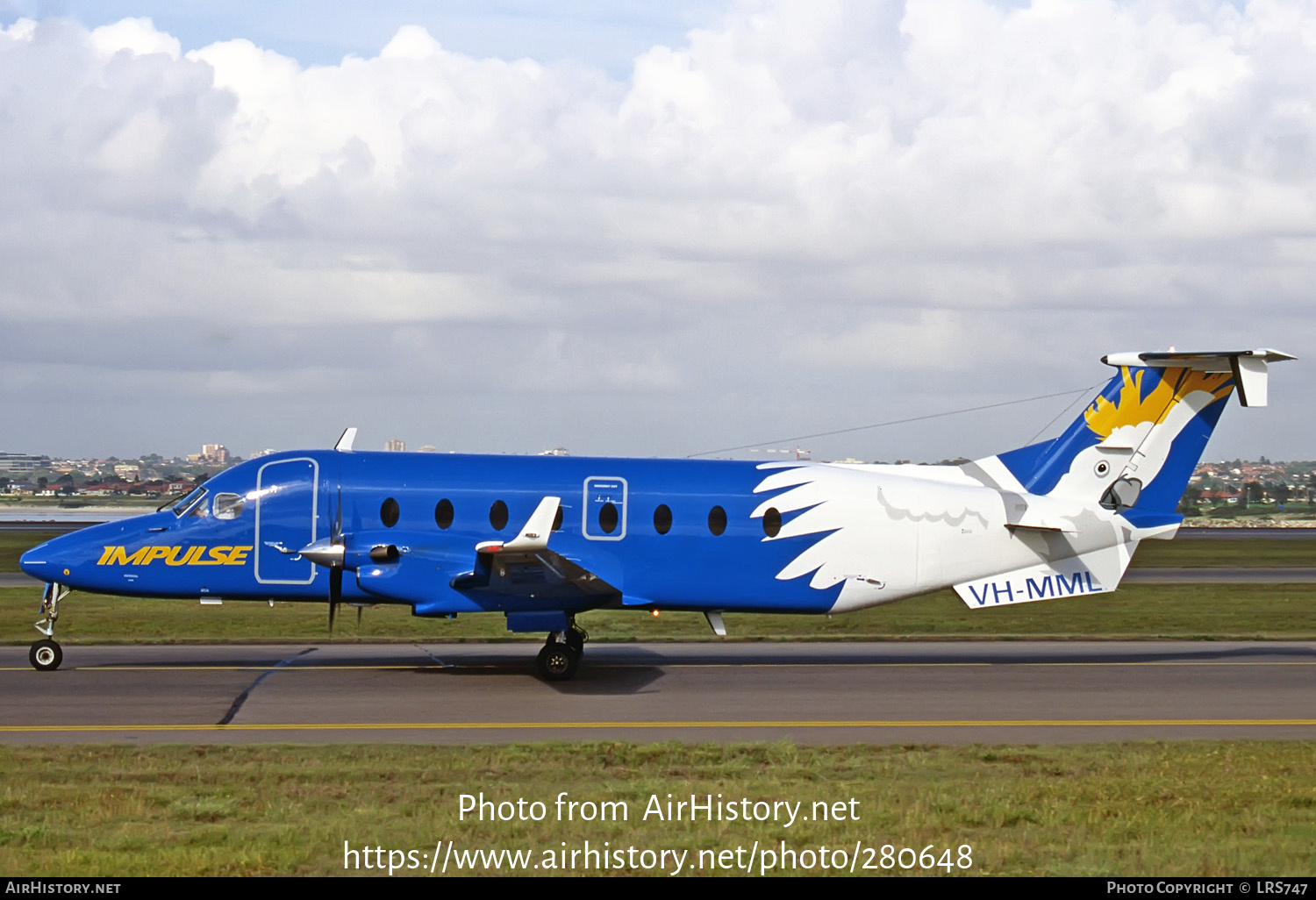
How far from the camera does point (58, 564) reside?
739 inches

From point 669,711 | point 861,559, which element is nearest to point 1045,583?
point 861,559

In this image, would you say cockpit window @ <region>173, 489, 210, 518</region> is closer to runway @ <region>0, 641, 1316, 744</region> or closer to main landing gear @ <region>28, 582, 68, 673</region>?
main landing gear @ <region>28, 582, 68, 673</region>

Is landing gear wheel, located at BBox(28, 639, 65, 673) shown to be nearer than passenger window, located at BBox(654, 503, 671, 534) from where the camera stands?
Yes

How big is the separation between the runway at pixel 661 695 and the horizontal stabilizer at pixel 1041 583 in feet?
3.73

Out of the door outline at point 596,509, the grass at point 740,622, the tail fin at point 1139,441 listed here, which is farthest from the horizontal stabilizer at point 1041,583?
the door outline at point 596,509

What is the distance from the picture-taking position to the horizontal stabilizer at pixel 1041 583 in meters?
20.6

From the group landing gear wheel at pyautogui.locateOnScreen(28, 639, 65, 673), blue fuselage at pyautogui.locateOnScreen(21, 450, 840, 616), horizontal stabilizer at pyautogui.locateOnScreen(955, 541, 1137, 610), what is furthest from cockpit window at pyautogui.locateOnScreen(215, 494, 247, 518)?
horizontal stabilizer at pyautogui.locateOnScreen(955, 541, 1137, 610)

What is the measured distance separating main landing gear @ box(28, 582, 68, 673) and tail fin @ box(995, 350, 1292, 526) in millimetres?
15165

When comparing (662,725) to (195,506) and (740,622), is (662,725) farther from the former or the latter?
(740,622)

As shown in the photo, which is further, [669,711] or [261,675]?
[261,675]

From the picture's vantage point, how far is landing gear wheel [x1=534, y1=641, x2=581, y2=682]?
1856 cm
